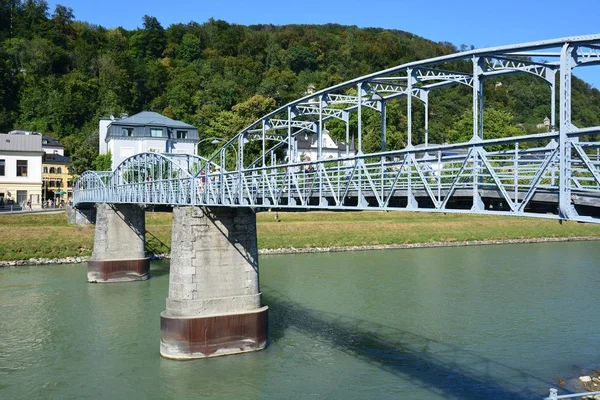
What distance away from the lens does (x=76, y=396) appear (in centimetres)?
1698

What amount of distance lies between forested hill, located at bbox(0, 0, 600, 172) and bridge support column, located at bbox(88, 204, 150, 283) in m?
34.5

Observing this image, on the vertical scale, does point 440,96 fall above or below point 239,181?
above

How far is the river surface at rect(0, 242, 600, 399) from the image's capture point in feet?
56.9

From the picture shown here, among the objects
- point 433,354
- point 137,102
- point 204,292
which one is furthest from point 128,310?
point 137,102

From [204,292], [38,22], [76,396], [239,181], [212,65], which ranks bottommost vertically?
[76,396]

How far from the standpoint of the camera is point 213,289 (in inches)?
829

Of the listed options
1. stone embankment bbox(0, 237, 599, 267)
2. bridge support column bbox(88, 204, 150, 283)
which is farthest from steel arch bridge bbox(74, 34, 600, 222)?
stone embankment bbox(0, 237, 599, 267)

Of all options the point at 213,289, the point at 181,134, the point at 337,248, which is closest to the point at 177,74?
the point at 181,134

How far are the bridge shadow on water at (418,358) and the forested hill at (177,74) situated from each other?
40.1 m

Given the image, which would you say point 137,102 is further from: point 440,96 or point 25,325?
point 25,325

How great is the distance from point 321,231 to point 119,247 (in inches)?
799

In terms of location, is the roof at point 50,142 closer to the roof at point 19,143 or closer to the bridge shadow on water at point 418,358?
the roof at point 19,143

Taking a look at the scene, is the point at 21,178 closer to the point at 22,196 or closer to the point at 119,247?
the point at 22,196

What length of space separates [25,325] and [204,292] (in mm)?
8664
